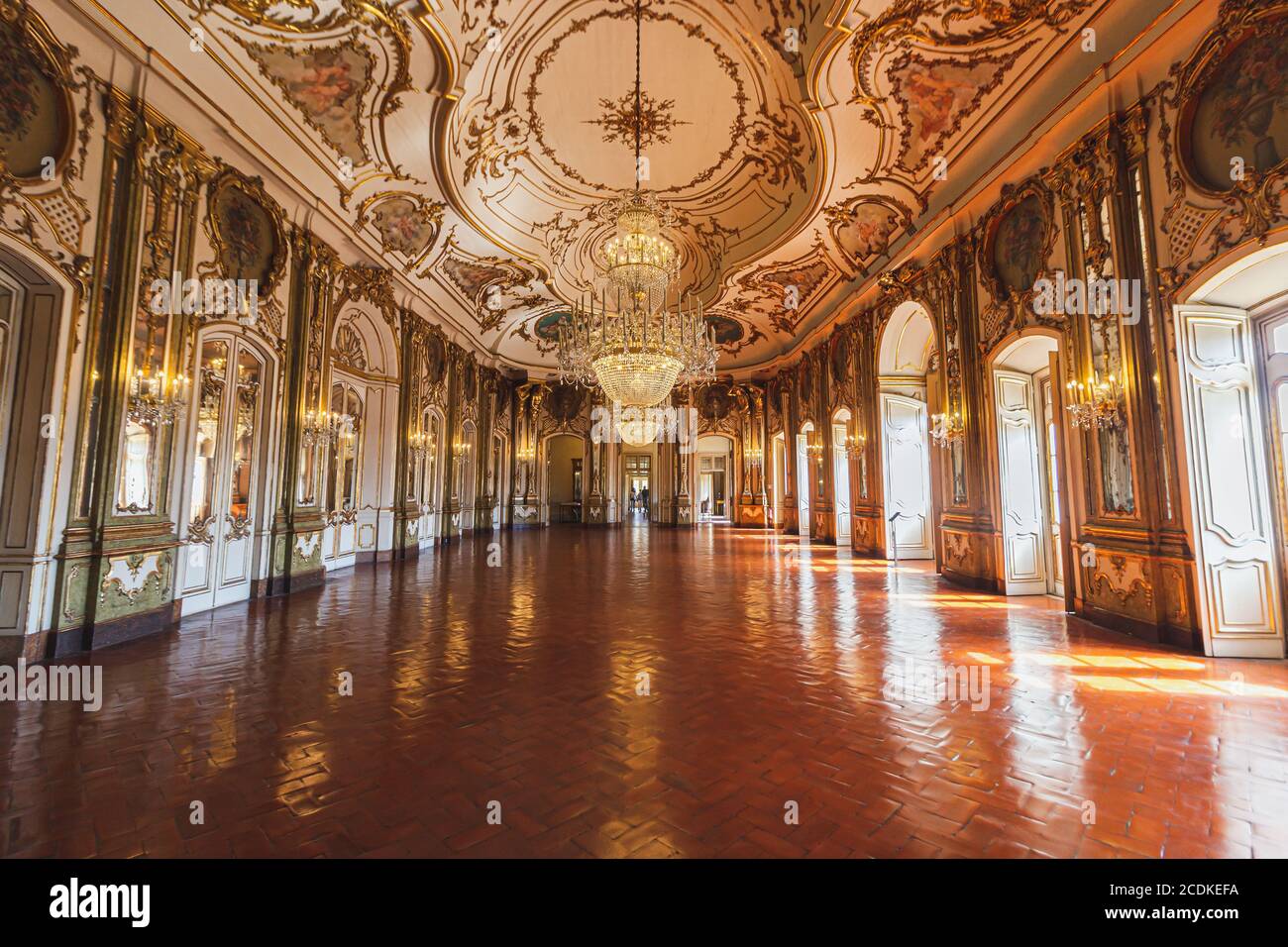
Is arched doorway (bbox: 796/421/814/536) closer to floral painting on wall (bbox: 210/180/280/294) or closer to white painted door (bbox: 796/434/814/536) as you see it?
white painted door (bbox: 796/434/814/536)

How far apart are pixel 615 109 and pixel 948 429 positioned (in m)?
6.70

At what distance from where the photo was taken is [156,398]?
4844 mm

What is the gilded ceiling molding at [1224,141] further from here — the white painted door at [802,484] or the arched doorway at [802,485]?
the white painted door at [802,484]

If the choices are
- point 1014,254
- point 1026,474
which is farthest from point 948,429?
point 1014,254

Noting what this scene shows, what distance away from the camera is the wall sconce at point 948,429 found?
288 inches

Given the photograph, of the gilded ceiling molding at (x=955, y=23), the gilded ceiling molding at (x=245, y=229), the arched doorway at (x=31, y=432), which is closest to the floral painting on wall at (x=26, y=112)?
the arched doorway at (x=31, y=432)

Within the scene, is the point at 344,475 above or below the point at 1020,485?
above

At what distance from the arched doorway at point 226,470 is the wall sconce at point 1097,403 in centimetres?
890

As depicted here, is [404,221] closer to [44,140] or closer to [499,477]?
[44,140]

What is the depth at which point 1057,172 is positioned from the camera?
549cm

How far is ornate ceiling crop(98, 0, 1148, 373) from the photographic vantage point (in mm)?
5094

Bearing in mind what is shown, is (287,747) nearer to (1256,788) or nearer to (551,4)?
(1256,788)

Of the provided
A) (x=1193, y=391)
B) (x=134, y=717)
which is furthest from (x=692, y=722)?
(x=1193, y=391)

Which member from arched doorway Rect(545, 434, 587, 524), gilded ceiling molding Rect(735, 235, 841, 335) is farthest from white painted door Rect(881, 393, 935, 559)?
arched doorway Rect(545, 434, 587, 524)
